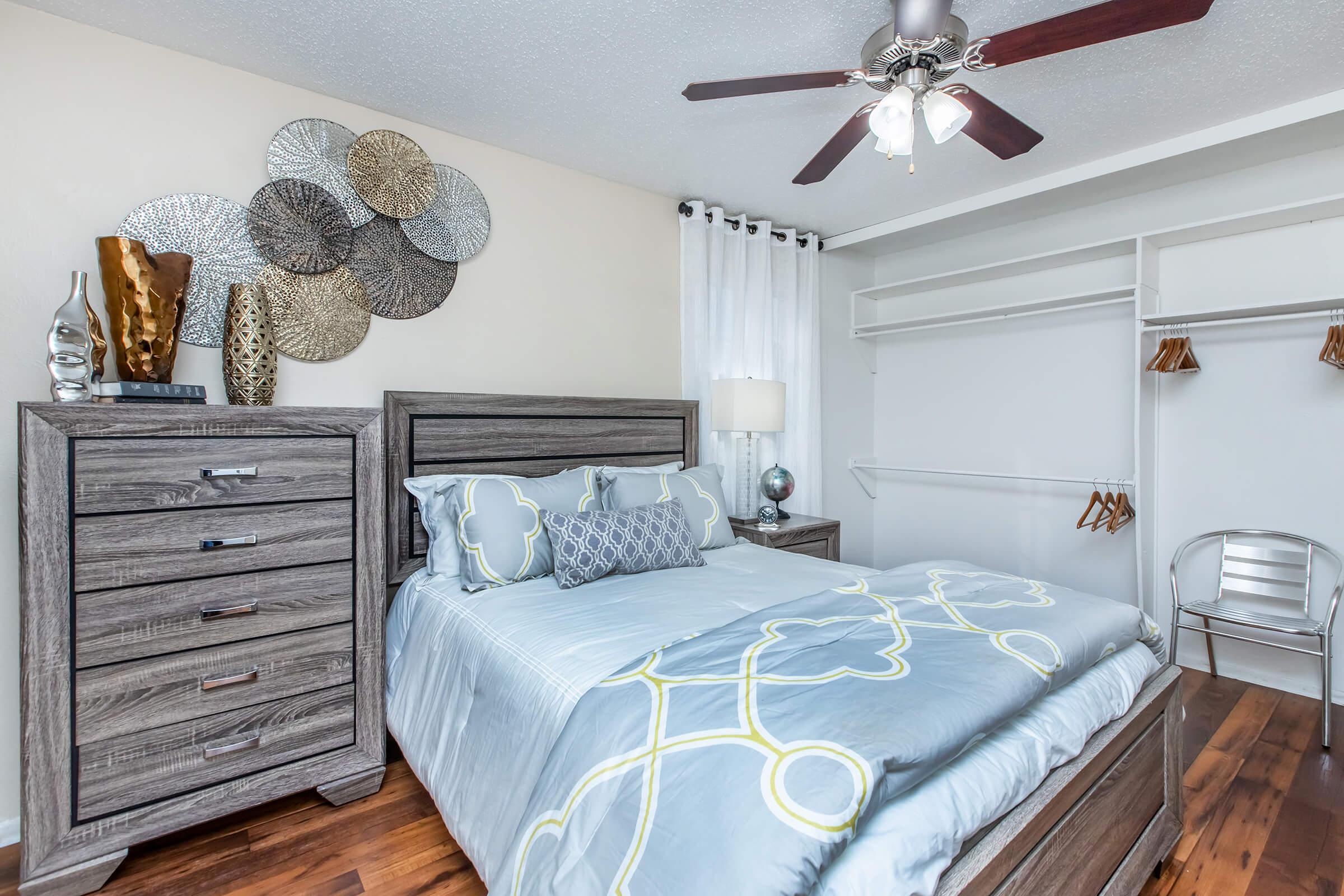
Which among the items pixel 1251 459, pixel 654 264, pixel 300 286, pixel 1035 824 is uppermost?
pixel 654 264

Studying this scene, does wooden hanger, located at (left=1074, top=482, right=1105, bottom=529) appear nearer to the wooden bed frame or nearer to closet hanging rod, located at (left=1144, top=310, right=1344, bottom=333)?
closet hanging rod, located at (left=1144, top=310, right=1344, bottom=333)

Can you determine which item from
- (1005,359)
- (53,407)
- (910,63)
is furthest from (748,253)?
(53,407)

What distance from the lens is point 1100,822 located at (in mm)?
1399

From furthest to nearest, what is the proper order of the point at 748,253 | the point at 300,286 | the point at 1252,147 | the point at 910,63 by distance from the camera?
the point at 748,253, the point at 1252,147, the point at 300,286, the point at 910,63

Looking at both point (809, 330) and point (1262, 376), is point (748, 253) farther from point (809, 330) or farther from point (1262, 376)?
point (1262, 376)

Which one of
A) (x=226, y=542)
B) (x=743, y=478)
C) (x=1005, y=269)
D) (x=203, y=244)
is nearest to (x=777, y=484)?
(x=743, y=478)

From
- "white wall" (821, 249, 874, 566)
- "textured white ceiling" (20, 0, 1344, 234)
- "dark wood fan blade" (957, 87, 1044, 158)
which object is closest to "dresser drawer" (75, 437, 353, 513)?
"textured white ceiling" (20, 0, 1344, 234)

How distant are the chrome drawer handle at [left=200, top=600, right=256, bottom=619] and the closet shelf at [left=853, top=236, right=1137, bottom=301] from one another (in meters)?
3.64

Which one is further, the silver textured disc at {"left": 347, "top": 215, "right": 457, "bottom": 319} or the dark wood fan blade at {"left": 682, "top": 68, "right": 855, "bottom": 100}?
the silver textured disc at {"left": 347, "top": 215, "right": 457, "bottom": 319}

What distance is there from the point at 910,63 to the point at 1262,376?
97.6 inches

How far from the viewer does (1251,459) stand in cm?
294

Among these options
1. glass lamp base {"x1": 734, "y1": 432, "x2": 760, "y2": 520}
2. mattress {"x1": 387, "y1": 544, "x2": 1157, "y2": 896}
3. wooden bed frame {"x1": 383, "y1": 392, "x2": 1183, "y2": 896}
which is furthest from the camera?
glass lamp base {"x1": 734, "y1": 432, "x2": 760, "y2": 520}

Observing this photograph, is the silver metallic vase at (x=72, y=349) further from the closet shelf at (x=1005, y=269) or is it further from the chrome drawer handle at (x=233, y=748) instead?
the closet shelf at (x=1005, y=269)

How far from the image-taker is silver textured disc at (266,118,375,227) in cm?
229
